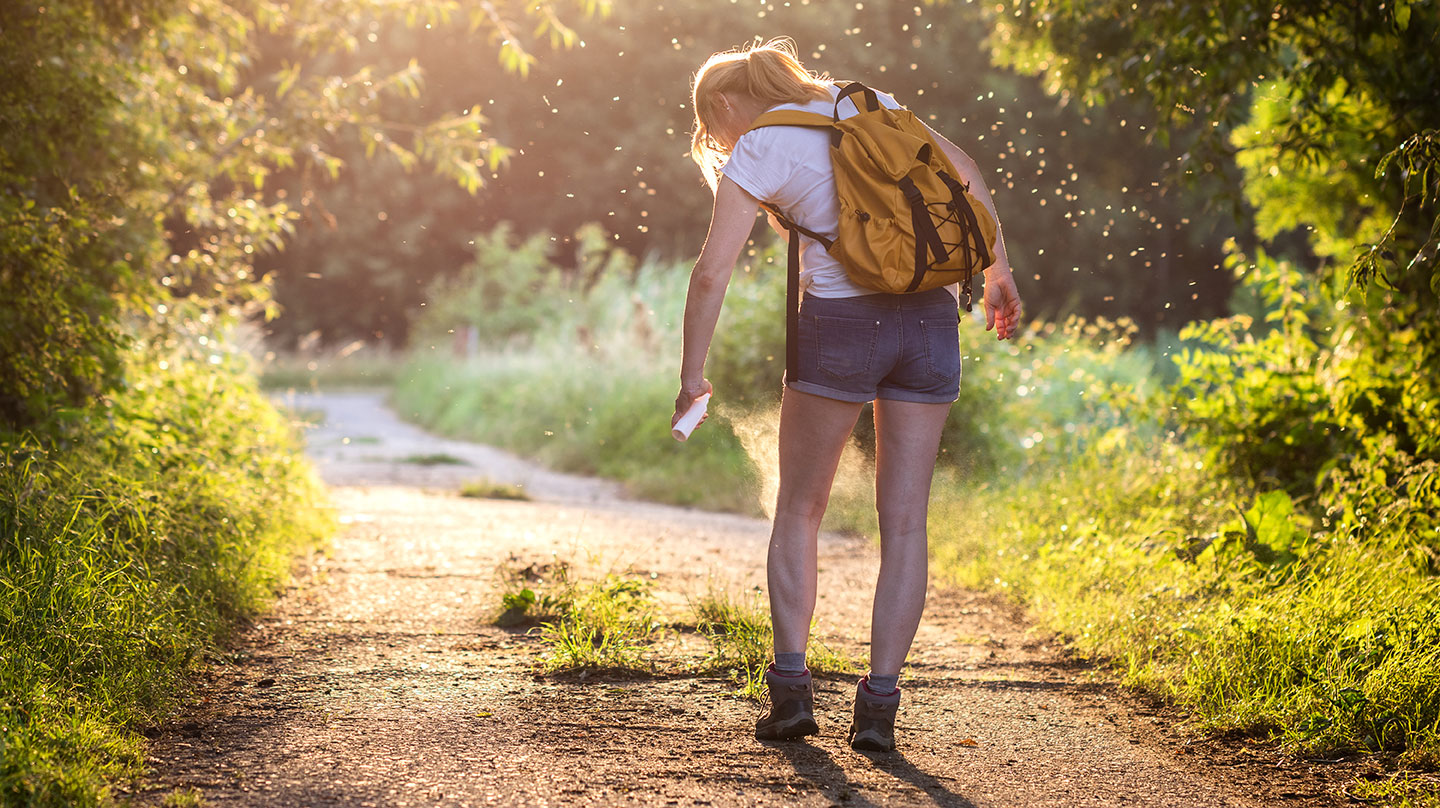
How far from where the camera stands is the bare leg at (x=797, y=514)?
3.05m

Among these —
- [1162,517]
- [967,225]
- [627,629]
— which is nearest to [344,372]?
[1162,517]

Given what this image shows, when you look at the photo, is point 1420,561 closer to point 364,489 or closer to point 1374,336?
point 1374,336

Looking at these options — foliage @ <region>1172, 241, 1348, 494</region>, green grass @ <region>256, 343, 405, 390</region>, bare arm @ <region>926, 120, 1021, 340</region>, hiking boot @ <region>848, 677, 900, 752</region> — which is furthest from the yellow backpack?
green grass @ <region>256, 343, 405, 390</region>

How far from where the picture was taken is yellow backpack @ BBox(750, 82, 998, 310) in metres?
2.87

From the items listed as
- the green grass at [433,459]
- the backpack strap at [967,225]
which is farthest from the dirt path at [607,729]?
the green grass at [433,459]

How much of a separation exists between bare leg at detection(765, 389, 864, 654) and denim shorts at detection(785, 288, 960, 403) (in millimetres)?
94

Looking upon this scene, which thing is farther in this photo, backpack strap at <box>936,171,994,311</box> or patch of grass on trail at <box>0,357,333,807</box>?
backpack strap at <box>936,171,994,311</box>

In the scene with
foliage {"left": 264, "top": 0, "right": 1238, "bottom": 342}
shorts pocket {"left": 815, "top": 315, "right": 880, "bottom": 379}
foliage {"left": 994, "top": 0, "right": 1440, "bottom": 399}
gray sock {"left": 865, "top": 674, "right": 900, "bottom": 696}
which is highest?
foliage {"left": 264, "top": 0, "right": 1238, "bottom": 342}

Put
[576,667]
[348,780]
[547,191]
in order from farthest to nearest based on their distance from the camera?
[547,191], [576,667], [348,780]

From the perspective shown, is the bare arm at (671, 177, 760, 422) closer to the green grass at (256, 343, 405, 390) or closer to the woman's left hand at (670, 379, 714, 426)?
the woman's left hand at (670, 379, 714, 426)

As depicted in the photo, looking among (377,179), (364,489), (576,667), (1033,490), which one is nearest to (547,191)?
(377,179)

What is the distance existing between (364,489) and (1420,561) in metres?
7.03

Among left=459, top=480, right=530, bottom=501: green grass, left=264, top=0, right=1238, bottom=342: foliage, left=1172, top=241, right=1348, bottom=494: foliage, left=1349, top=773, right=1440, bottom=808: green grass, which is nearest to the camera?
left=1349, top=773, right=1440, bottom=808: green grass

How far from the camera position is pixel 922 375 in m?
3.03
